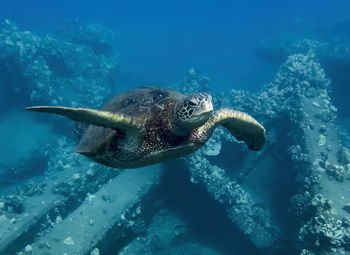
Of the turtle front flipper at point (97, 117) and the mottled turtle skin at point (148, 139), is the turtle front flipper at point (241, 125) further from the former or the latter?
the turtle front flipper at point (97, 117)

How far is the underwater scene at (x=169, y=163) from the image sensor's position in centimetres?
302

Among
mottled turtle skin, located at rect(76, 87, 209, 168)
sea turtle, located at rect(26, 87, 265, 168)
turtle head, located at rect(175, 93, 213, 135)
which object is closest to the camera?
turtle head, located at rect(175, 93, 213, 135)

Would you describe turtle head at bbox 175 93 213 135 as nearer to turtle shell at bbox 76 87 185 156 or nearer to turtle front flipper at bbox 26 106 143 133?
turtle shell at bbox 76 87 185 156

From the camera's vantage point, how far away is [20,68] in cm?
1295

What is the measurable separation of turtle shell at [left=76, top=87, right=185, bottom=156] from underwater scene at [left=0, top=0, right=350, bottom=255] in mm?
20

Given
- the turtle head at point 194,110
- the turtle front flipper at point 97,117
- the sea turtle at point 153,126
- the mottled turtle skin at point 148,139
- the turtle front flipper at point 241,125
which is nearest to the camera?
the turtle front flipper at point 97,117

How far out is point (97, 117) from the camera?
2201 millimetres

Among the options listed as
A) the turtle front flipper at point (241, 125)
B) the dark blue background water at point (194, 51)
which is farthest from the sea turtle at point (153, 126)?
the dark blue background water at point (194, 51)

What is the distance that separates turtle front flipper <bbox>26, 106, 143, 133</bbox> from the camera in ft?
6.54

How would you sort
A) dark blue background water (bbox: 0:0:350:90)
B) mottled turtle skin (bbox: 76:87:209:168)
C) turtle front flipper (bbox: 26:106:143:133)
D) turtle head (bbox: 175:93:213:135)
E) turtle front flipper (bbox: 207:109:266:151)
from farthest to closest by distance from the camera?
dark blue background water (bbox: 0:0:350:90)
turtle front flipper (bbox: 207:109:266:151)
mottled turtle skin (bbox: 76:87:209:168)
turtle head (bbox: 175:93:213:135)
turtle front flipper (bbox: 26:106:143:133)

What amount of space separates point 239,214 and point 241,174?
2138 millimetres

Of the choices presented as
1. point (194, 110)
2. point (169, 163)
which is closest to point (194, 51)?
point (169, 163)

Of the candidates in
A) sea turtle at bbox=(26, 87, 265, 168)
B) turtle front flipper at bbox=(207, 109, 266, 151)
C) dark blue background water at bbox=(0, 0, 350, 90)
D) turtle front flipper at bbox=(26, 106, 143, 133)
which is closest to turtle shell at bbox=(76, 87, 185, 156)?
sea turtle at bbox=(26, 87, 265, 168)

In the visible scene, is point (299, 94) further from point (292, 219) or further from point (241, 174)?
point (292, 219)
